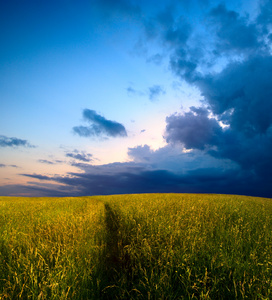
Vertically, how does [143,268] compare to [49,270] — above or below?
below

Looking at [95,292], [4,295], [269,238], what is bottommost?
[95,292]

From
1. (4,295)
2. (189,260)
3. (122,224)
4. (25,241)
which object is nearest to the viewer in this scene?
(4,295)

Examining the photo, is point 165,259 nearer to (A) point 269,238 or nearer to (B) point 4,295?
(B) point 4,295

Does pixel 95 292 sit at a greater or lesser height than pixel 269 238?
lesser

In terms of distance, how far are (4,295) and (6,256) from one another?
187cm

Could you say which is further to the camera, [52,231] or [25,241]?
[52,231]

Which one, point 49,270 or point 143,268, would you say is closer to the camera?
point 49,270

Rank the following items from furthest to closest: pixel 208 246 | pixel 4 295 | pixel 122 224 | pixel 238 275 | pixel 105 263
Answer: pixel 122 224 → pixel 105 263 → pixel 208 246 → pixel 238 275 → pixel 4 295

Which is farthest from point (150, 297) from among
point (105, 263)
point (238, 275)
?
point (105, 263)

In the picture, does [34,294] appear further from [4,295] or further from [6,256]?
[6,256]

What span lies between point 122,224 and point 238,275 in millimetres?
4682

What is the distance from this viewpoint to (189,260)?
380cm

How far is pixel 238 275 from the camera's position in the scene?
11.0 ft

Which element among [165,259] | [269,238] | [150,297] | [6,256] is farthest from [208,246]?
[6,256]
